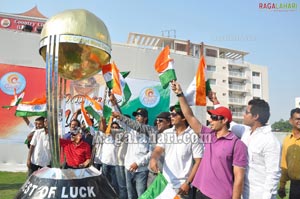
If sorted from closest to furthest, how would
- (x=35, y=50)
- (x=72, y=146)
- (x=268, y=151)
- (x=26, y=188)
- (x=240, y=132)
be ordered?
(x=26, y=188) → (x=268, y=151) → (x=240, y=132) → (x=72, y=146) → (x=35, y=50)

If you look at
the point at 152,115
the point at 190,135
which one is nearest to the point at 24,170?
the point at 152,115

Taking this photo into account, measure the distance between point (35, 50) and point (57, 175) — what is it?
37.7 ft

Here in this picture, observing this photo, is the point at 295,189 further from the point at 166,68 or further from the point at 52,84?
the point at 52,84

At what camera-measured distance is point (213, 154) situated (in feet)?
8.17

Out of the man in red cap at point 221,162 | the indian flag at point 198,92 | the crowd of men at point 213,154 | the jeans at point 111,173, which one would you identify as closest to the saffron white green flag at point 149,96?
the jeans at point 111,173

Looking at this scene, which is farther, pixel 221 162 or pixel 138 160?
pixel 138 160

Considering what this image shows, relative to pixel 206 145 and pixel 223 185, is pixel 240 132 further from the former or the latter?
pixel 223 185

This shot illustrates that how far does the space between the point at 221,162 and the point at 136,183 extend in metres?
2.18

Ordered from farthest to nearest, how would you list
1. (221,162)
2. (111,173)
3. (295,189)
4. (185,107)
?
(111,173), (295,189), (185,107), (221,162)

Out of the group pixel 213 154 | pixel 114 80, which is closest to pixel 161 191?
pixel 213 154

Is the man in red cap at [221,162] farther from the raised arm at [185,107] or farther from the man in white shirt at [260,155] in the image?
the man in white shirt at [260,155]

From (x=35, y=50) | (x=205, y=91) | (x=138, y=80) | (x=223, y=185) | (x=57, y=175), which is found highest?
(x=35, y=50)

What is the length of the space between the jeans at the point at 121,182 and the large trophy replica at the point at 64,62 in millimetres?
3195

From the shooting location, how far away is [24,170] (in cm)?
1121
